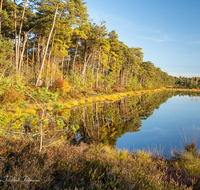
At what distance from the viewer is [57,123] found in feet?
15.0

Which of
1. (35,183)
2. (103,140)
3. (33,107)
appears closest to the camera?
(35,183)

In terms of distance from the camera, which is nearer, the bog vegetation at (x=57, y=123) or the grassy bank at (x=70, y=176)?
the grassy bank at (x=70, y=176)

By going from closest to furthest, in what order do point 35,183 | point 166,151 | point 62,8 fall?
point 35,183 → point 166,151 → point 62,8

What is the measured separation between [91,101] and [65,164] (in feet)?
72.5

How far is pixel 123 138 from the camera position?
1080 centimetres

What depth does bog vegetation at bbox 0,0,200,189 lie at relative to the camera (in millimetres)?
3236

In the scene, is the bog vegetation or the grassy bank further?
the bog vegetation

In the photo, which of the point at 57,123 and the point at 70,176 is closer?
the point at 70,176

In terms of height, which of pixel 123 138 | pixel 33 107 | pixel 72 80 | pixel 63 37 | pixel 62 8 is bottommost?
pixel 123 138

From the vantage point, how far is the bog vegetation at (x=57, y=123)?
3.24 metres

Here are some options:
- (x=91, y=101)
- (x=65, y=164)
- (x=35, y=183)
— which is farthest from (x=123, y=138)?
(x=91, y=101)

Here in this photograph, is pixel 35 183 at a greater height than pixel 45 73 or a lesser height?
lesser

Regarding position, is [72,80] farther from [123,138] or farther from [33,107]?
[123,138]

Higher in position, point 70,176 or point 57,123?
point 57,123
